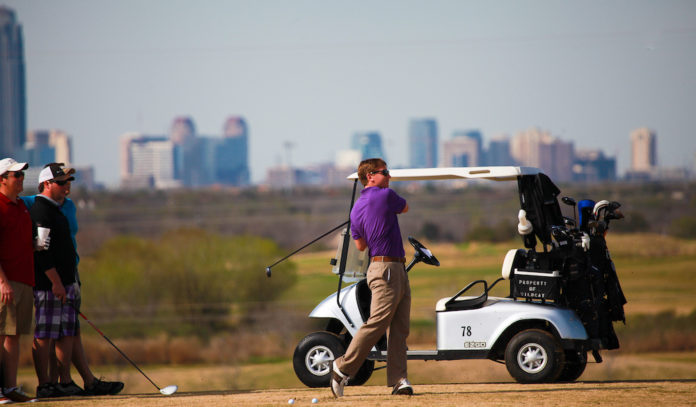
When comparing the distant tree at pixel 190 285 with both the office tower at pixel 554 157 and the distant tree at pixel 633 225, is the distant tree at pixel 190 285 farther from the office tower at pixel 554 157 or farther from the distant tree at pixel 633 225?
the office tower at pixel 554 157

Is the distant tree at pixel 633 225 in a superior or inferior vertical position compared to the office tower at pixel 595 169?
inferior

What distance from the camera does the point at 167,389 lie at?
8.34 meters

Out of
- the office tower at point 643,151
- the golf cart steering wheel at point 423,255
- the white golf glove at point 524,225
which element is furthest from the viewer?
the office tower at point 643,151

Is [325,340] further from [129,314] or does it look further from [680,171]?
[680,171]

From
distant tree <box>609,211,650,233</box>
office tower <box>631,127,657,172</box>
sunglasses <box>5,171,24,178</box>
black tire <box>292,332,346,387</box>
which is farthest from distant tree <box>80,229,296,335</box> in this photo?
office tower <box>631,127,657,172</box>

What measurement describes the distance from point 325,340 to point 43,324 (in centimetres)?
248

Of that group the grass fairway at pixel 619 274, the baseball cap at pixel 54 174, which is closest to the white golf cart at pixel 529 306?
the baseball cap at pixel 54 174

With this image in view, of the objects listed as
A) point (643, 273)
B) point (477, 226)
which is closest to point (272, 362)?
point (643, 273)

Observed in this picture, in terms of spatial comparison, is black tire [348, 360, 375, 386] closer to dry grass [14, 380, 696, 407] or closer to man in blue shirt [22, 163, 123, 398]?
dry grass [14, 380, 696, 407]

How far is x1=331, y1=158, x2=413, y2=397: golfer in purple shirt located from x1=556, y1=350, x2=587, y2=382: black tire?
2021mm

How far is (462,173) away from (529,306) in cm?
133

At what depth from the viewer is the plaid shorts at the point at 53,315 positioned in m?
7.89

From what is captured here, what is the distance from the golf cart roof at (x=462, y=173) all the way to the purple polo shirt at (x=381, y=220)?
1.24 metres

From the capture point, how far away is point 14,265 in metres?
7.42
